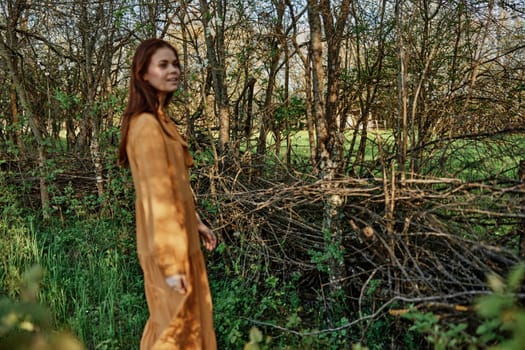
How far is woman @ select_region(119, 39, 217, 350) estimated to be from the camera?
2.14 m

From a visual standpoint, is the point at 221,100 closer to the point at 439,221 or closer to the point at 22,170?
the point at 439,221

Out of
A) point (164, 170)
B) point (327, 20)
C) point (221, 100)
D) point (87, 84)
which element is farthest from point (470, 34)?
point (87, 84)

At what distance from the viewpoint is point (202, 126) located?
529 centimetres

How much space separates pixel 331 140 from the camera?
10.9 ft

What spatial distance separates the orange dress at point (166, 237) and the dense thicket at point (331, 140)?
66 cm

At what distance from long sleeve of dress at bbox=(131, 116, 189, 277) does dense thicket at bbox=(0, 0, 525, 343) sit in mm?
978

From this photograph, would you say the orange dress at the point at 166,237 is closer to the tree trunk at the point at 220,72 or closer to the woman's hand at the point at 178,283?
the woman's hand at the point at 178,283

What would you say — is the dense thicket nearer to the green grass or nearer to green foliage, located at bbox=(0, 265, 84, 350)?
the green grass

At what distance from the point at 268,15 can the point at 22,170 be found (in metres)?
3.92

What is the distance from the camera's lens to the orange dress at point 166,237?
2.14 metres

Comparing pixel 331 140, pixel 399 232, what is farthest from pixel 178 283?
pixel 331 140

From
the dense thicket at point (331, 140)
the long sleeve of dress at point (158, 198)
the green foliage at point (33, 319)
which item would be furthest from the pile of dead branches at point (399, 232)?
the green foliage at point (33, 319)

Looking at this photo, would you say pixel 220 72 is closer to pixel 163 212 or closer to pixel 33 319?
pixel 163 212

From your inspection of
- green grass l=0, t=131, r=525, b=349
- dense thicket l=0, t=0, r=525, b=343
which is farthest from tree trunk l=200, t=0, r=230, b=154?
green grass l=0, t=131, r=525, b=349
